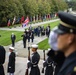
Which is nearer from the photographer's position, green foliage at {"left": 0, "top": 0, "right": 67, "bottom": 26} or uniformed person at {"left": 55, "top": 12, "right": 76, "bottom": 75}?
uniformed person at {"left": 55, "top": 12, "right": 76, "bottom": 75}

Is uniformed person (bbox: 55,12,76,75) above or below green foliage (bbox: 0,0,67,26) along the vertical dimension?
above

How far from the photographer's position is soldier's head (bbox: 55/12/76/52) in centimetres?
197

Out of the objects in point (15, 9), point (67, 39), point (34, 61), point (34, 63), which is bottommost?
point (15, 9)

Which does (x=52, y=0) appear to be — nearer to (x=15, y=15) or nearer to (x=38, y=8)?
(x=38, y=8)

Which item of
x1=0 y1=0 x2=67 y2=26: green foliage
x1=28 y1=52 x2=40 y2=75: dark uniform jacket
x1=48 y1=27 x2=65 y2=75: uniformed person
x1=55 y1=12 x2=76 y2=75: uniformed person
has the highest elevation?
x1=55 y1=12 x2=76 y2=75: uniformed person

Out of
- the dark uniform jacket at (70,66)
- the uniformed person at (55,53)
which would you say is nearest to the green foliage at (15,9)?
the uniformed person at (55,53)

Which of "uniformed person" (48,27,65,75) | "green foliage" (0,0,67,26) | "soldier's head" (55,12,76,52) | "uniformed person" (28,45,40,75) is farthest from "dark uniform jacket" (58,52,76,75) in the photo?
"green foliage" (0,0,67,26)

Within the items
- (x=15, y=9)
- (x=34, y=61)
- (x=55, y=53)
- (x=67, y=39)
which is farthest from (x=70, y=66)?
(x=15, y=9)

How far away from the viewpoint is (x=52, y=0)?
278 ft

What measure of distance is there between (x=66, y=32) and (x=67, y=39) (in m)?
0.06

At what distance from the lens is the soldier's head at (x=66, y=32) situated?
197 cm

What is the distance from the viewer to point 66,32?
202cm

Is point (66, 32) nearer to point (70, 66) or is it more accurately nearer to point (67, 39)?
point (67, 39)

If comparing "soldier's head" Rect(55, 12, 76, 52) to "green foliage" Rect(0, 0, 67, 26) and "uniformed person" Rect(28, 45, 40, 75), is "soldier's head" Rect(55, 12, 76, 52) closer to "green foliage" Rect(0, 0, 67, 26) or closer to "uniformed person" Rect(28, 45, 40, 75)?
"uniformed person" Rect(28, 45, 40, 75)
